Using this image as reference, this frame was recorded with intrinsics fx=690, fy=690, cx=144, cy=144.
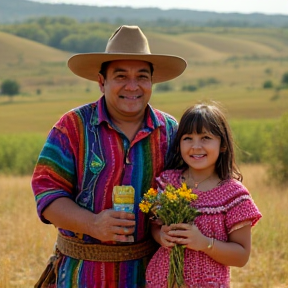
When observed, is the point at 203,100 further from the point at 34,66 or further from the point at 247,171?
the point at 34,66

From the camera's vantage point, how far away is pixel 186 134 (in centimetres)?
386

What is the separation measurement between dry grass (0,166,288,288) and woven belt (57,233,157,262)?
233 centimetres

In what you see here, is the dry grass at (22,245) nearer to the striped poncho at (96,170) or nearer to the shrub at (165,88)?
the striped poncho at (96,170)

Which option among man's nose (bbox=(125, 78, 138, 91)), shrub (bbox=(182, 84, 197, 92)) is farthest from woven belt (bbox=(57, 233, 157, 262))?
shrub (bbox=(182, 84, 197, 92))

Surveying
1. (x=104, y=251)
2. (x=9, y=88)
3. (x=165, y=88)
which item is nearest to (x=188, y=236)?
(x=104, y=251)

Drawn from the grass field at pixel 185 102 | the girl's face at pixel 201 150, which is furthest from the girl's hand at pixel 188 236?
the grass field at pixel 185 102

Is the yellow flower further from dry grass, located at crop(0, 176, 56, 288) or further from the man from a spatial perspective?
dry grass, located at crop(0, 176, 56, 288)

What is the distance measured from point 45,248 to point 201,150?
478cm

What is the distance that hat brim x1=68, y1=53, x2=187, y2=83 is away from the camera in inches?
155

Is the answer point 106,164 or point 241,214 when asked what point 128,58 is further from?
point 241,214

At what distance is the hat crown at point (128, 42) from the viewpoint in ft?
13.1

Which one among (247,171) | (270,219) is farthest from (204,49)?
(270,219)

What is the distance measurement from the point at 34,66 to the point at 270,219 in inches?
3410

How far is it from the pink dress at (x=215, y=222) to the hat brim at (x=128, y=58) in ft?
2.77
